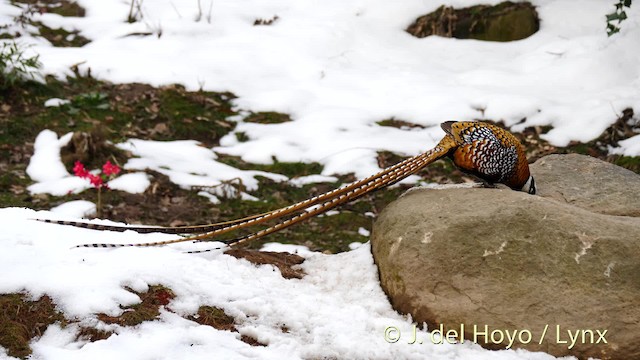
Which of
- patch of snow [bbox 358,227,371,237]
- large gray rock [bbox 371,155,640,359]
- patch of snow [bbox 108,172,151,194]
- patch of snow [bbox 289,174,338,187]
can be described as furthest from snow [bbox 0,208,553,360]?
patch of snow [bbox 289,174,338,187]

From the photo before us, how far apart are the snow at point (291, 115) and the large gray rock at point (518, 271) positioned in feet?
0.57

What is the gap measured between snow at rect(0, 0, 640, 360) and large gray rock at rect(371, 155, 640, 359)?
0.17 metres

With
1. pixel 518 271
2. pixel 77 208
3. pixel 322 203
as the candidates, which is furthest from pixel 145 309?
pixel 77 208

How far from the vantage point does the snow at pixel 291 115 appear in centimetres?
292

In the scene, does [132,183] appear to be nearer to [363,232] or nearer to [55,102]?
[55,102]

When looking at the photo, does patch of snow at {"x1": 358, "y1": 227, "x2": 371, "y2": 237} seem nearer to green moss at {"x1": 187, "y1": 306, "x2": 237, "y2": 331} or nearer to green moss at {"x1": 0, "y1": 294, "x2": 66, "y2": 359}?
green moss at {"x1": 187, "y1": 306, "x2": 237, "y2": 331}

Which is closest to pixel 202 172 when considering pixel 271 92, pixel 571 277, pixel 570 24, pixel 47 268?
pixel 271 92

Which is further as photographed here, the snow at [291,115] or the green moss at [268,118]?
the green moss at [268,118]

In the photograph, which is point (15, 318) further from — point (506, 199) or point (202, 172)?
point (202, 172)

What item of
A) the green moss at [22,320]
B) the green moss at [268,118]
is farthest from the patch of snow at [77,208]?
the green moss at [268,118]

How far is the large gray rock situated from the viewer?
9.89 feet

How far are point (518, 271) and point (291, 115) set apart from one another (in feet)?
17.3

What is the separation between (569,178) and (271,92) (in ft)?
16.2

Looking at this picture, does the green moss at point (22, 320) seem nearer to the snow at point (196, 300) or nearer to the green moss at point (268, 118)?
the snow at point (196, 300)
